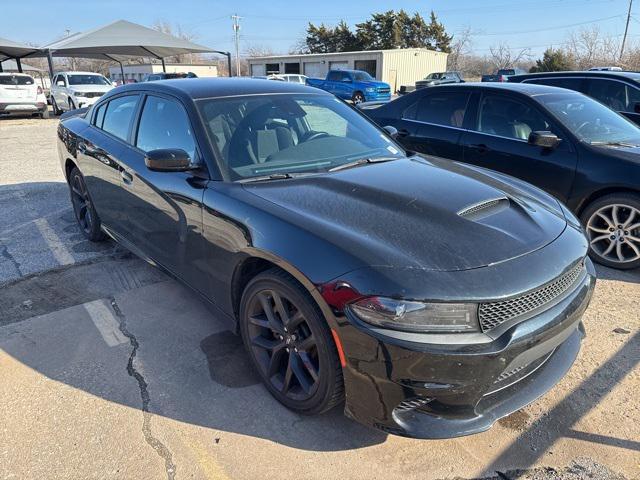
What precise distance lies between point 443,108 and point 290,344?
4186mm

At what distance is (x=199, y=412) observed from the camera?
2.50 metres

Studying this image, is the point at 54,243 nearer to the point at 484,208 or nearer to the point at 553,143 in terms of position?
the point at 484,208

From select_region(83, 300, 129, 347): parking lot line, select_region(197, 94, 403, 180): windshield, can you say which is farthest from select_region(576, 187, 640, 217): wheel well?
select_region(83, 300, 129, 347): parking lot line

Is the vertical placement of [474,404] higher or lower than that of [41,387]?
higher

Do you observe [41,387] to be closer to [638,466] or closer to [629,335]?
[638,466]

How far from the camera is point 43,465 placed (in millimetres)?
2148

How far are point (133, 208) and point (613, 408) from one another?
135 inches

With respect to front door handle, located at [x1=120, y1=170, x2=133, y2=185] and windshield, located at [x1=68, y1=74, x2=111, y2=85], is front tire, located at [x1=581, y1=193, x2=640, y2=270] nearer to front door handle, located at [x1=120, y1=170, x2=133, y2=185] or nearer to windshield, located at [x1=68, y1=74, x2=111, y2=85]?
front door handle, located at [x1=120, y1=170, x2=133, y2=185]

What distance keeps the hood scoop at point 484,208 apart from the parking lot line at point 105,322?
233 cm

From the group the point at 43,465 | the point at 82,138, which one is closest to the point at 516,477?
the point at 43,465

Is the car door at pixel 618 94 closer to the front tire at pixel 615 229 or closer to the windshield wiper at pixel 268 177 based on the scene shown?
the front tire at pixel 615 229

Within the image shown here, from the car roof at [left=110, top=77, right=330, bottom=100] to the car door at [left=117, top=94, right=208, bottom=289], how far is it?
96 millimetres

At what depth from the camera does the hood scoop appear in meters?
2.42

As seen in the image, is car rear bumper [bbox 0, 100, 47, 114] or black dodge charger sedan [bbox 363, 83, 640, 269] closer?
black dodge charger sedan [bbox 363, 83, 640, 269]
